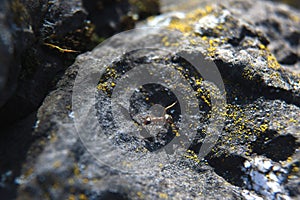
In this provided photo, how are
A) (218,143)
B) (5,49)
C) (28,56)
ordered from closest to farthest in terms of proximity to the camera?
(5,49) < (28,56) < (218,143)

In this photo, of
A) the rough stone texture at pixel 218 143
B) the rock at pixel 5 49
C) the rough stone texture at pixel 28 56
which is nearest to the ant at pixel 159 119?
the rough stone texture at pixel 218 143

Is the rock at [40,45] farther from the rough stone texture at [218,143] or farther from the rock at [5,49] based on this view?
the rough stone texture at [218,143]

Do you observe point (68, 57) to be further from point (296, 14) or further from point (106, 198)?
point (296, 14)

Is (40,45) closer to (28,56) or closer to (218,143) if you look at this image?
(28,56)

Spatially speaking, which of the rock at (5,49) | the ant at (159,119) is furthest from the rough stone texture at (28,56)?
the ant at (159,119)

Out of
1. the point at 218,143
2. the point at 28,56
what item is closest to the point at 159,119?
the point at 218,143

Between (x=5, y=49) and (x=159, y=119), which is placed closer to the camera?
(x=5, y=49)

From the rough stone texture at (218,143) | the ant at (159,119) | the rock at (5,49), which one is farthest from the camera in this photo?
the ant at (159,119)

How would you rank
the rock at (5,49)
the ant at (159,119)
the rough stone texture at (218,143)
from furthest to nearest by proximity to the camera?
the ant at (159,119) → the rough stone texture at (218,143) → the rock at (5,49)

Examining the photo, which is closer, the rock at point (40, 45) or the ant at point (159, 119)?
the rock at point (40, 45)
